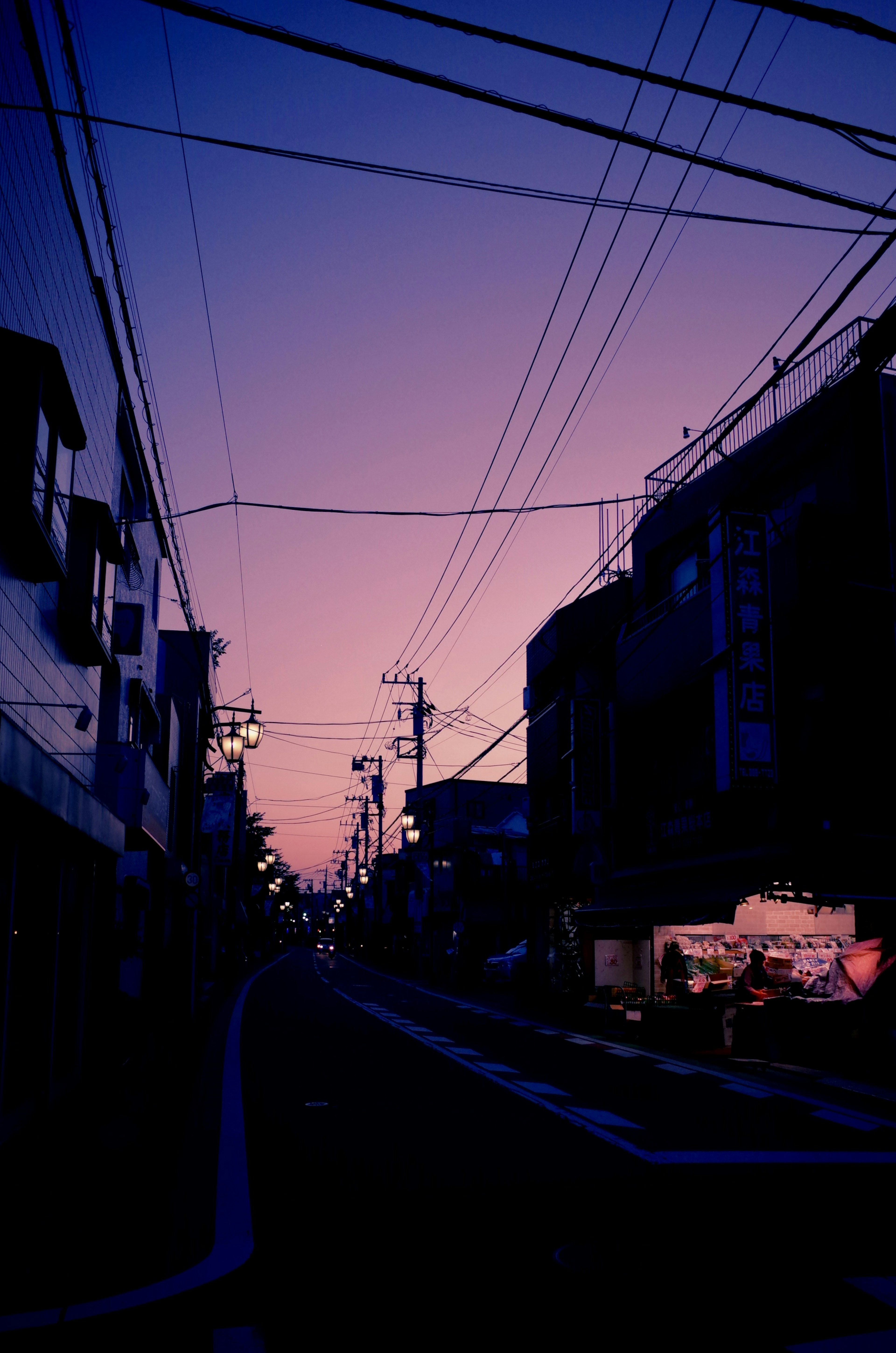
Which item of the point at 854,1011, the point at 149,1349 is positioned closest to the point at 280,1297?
the point at 149,1349

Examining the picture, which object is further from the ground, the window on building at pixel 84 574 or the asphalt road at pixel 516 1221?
the window on building at pixel 84 574

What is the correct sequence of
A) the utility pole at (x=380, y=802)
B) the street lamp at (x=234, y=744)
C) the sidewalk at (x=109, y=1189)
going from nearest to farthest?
the sidewalk at (x=109, y=1189), the street lamp at (x=234, y=744), the utility pole at (x=380, y=802)

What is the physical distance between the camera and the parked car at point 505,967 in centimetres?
3728

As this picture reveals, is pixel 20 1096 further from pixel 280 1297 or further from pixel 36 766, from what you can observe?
pixel 280 1297

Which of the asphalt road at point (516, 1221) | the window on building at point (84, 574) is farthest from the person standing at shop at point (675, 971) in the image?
the window on building at point (84, 574)

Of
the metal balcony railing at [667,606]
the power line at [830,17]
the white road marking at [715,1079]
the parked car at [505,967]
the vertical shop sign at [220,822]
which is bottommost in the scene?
the parked car at [505,967]

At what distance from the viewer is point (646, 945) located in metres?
24.3

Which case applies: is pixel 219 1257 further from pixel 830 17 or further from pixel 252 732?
pixel 252 732

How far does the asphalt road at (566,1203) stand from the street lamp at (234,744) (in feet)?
36.6

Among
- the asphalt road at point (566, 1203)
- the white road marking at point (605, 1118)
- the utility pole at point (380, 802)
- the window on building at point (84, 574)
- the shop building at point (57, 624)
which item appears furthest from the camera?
Result: the utility pole at point (380, 802)

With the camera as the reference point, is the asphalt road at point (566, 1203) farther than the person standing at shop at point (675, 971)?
No

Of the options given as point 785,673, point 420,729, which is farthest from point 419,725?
point 785,673

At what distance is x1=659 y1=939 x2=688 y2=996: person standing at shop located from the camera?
2084cm

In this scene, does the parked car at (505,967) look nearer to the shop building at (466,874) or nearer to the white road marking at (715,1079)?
the shop building at (466,874)
